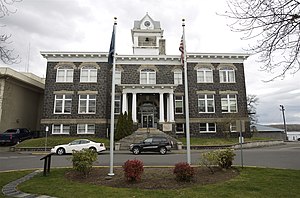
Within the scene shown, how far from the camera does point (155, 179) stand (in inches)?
365

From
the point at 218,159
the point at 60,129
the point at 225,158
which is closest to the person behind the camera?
the point at 218,159

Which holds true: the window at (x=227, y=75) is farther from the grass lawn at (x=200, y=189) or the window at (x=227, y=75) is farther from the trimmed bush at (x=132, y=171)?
the trimmed bush at (x=132, y=171)

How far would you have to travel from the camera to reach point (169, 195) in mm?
7070

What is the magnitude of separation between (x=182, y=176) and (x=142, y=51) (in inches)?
1186

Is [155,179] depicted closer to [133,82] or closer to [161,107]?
[161,107]

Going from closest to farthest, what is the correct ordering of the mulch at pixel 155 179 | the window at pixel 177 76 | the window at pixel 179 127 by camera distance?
the mulch at pixel 155 179 → the window at pixel 179 127 → the window at pixel 177 76

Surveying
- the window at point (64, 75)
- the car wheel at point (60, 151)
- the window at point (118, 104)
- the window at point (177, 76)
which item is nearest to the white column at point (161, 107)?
the window at point (177, 76)

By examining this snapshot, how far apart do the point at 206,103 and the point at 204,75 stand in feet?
13.4

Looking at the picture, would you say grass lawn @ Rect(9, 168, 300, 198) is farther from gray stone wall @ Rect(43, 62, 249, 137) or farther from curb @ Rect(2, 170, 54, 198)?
gray stone wall @ Rect(43, 62, 249, 137)

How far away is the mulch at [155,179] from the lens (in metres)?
8.41

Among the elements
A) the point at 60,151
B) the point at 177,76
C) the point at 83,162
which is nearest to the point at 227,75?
the point at 177,76

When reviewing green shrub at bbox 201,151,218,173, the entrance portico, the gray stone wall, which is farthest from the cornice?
green shrub at bbox 201,151,218,173

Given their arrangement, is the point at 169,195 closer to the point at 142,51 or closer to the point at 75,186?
the point at 75,186

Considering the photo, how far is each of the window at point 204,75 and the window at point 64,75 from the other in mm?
17989
